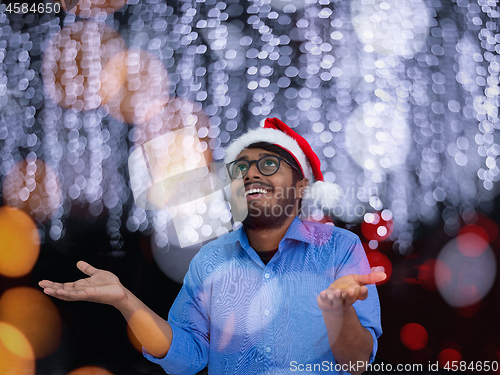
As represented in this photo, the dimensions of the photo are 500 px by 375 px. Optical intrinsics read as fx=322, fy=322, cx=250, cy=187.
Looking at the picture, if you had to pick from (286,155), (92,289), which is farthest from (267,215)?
(92,289)

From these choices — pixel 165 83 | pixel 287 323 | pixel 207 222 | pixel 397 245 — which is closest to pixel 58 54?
pixel 165 83

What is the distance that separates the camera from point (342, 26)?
210cm

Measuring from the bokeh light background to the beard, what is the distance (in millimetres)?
1096

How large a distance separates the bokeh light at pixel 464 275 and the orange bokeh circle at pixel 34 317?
2.60 m

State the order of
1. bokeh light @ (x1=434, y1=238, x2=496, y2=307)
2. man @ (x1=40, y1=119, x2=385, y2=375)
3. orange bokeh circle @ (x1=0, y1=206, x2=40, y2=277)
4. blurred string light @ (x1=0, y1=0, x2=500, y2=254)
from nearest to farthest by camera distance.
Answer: man @ (x1=40, y1=119, x2=385, y2=375) < bokeh light @ (x1=434, y1=238, x2=496, y2=307) < blurred string light @ (x1=0, y1=0, x2=500, y2=254) < orange bokeh circle @ (x1=0, y1=206, x2=40, y2=277)

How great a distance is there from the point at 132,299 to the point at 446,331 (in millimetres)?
2064

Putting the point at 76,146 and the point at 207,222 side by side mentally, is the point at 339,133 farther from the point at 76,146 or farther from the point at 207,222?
the point at 76,146

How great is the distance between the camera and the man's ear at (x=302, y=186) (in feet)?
3.76

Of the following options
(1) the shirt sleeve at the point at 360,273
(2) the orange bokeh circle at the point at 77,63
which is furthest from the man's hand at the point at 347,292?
(2) the orange bokeh circle at the point at 77,63

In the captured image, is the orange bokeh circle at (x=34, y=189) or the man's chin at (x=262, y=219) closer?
the man's chin at (x=262, y=219)

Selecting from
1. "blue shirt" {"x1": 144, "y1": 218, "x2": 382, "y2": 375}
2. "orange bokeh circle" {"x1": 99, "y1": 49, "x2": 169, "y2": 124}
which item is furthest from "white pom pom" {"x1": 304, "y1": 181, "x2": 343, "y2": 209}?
"orange bokeh circle" {"x1": 99, "y1": 49, "x2": 169, "y2": 124}

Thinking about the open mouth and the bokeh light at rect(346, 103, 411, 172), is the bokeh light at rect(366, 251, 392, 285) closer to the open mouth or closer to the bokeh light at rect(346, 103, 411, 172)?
the bokeh light at rect(346, 103, 411, 172)

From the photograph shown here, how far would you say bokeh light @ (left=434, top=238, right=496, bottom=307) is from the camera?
76.8 inches

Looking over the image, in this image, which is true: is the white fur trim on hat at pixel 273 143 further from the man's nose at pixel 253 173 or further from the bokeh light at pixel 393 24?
the bokeh light at pixel 393 24
